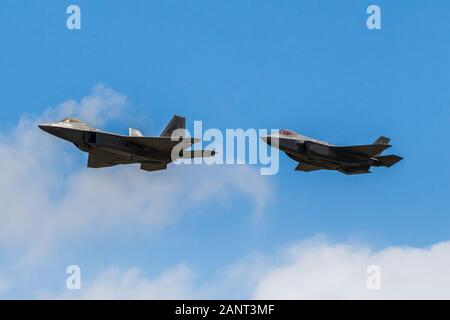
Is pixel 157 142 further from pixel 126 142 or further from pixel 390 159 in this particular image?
pixel 390 159

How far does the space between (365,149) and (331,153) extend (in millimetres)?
2982

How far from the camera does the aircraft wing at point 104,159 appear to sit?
69.4 m

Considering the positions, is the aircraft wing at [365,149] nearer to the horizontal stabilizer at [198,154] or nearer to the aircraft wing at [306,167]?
the aircraft wing at [306,167]

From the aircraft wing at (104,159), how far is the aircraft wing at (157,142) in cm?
230

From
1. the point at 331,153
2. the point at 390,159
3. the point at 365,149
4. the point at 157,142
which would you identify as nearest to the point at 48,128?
the point at 157,142

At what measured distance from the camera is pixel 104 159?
230 ft

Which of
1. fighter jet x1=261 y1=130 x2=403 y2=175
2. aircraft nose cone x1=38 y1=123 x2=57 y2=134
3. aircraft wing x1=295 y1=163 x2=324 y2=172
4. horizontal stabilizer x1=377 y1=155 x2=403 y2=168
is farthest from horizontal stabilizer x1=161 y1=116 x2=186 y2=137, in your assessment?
horizontal stabilizer x1=377 y1=155 x2=403 y2=168

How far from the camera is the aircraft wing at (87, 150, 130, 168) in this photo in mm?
69438

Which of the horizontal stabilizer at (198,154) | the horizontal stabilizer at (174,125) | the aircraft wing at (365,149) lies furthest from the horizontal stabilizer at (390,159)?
the horizontal stabilizer at (174,125)

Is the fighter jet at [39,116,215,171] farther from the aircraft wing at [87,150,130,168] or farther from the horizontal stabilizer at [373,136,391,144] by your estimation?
the horizontal stabilizer at [373,136,391,144]

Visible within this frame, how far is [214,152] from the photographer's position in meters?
69.8
